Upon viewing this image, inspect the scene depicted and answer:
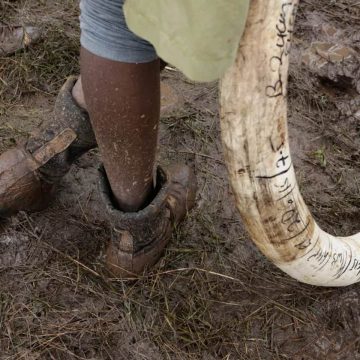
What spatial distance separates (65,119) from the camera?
1.30 meters

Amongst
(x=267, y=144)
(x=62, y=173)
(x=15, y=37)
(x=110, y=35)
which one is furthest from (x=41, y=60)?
(x=267, y=144)

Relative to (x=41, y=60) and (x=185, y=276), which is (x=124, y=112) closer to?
(x=185, y=276)

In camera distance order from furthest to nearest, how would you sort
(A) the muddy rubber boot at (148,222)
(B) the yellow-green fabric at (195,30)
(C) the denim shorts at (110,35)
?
(A) the muddy rubber boot at (148,222), (C) the denim shorts at (110,35), (B) the yellow-green fabric at (195,30)

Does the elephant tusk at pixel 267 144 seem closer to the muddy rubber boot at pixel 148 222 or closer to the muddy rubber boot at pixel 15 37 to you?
the muddy rubber boot at pixel 148 222

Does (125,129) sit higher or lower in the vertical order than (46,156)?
higher

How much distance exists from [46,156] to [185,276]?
0.45 metres

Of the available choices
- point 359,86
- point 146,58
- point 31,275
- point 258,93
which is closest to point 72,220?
point 31,275

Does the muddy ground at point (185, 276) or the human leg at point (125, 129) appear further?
the muddy ground at point (185, 276)

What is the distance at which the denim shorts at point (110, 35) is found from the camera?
903mm

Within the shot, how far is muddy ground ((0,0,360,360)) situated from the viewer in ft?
4.28

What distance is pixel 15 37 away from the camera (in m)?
1.99

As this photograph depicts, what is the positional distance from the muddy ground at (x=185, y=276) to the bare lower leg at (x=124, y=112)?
0.34 m

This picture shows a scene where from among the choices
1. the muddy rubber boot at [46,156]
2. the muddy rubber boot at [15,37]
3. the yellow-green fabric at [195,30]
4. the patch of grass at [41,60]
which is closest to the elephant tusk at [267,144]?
the yellow-green fabric at [195,30]

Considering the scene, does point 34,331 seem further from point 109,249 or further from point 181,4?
point 181,4
